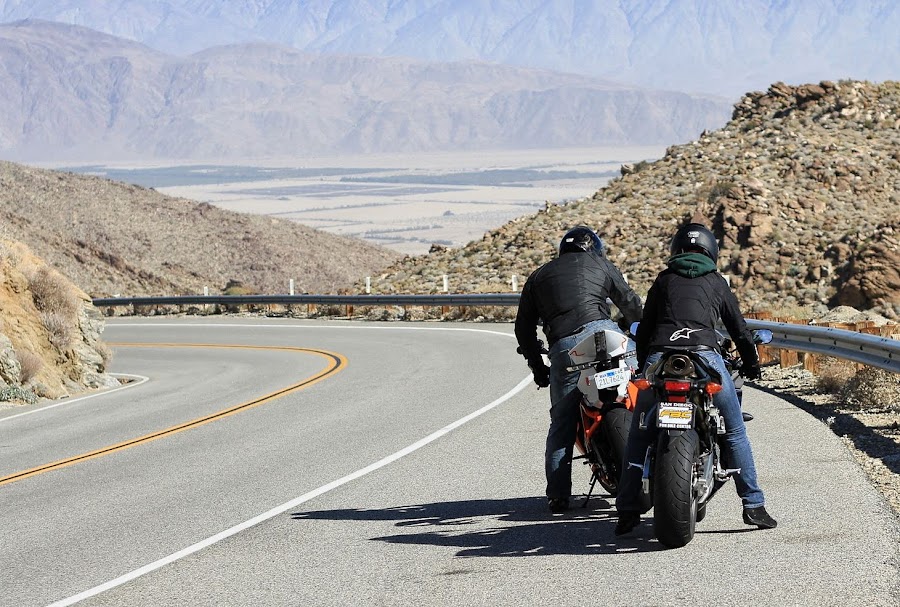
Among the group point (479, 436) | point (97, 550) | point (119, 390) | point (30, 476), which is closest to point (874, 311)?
point (119, 390)

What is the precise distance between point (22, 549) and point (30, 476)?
3.35 m

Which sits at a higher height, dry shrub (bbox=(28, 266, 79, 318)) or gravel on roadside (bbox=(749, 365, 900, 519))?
dry shrub (bbox=(28, 266, 79, 318))

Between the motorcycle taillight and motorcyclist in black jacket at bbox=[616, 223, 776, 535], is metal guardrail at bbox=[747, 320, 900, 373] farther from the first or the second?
the motorcycle taillight

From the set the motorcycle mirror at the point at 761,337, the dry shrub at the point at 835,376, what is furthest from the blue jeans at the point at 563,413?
the dry shrub at the point at 835,376

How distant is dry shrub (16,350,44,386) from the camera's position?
19797mm

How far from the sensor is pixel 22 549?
8.47 m

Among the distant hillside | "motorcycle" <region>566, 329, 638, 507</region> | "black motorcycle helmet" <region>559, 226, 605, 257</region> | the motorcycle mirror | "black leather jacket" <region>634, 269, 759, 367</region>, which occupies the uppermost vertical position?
"black motorcycle helmet" <region>559, 226, 605, 257</region>

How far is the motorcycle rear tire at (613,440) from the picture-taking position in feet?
27.0

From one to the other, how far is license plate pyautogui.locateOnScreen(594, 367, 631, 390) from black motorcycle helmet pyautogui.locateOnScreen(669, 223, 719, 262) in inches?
33.2

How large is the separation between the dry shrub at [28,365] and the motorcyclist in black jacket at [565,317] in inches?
506

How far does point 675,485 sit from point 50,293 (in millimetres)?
17119

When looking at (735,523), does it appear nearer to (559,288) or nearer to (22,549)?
(559,288)

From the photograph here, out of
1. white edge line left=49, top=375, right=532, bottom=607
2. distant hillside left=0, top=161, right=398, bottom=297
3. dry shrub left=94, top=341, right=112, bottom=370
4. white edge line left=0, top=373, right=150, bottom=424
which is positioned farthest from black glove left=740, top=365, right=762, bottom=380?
distant hillside left=0, top=161, right=398, bottom=297

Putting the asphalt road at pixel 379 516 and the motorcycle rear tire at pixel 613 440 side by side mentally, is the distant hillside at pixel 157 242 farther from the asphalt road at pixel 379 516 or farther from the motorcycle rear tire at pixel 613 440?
the motorcycle rear tire at pixel 613 440
